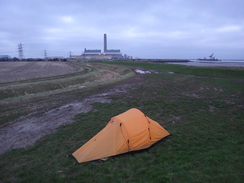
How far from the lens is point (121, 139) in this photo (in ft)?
20.6

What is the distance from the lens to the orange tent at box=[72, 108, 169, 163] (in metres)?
6.21

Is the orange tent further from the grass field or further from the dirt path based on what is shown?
the dirt path

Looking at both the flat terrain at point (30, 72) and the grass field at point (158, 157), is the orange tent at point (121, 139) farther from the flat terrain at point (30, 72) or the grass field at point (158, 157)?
the flat terrain at point (30, 72)

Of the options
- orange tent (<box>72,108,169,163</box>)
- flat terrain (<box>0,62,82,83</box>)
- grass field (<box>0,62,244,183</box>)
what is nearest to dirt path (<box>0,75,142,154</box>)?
grass field (<box>0,62,244,183</box>)

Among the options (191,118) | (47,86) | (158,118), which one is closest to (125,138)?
(158,118)

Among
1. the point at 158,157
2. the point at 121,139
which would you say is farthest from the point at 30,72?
the point at 158,157

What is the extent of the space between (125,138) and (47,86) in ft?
A: 62.4

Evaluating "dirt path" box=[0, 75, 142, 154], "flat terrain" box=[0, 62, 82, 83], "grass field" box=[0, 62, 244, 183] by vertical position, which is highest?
"grass field" box=[0, 62, 244, 183]

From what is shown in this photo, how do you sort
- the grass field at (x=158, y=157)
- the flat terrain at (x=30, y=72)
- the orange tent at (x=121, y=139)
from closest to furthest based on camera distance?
the grass field at (x=158, y=157)
the orange tent at (x=121, y=139)
the flat terrain at (x=30, y=72)

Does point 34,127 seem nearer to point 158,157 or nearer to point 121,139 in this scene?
point 121,139

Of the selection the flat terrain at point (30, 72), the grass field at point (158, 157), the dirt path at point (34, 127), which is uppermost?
the grass field at point (158, 157)

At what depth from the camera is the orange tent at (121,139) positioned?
6207 millimetres

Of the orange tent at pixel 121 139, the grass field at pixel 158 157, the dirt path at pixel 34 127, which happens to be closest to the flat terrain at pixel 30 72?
the dirt path at pixel 34 127

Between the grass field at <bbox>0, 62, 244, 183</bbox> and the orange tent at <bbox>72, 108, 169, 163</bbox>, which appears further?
the orange tent at <bbox>72, 108, 169, 163</bbox>
